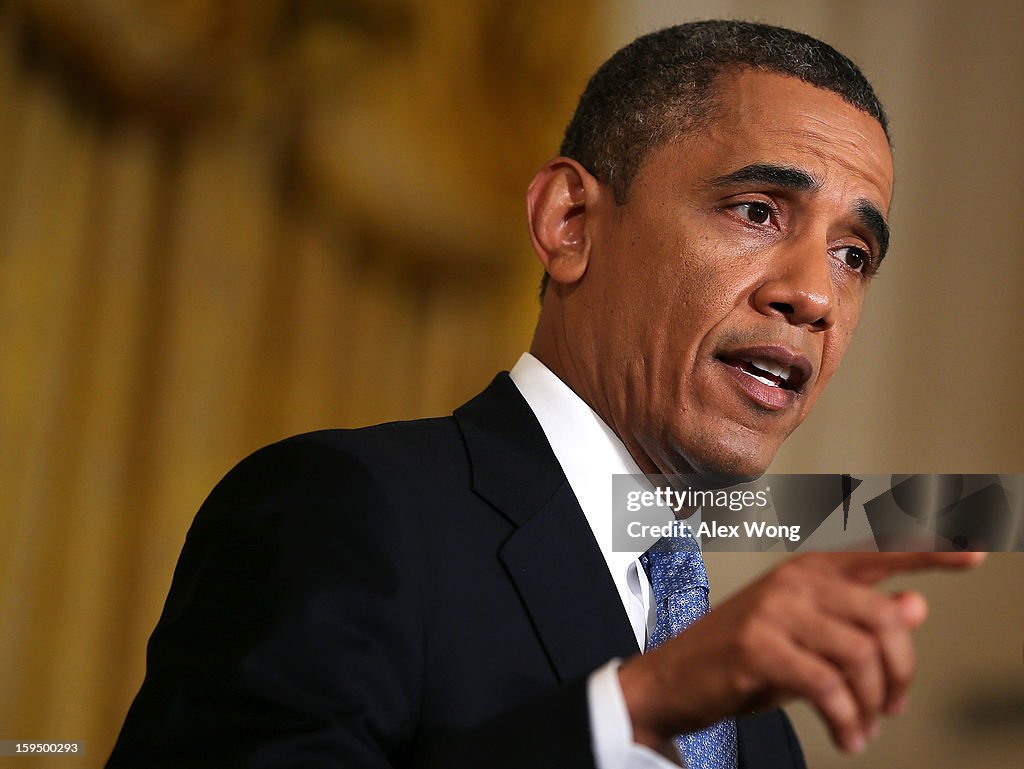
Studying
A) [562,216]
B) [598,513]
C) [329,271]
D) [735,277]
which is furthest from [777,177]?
[329,271]

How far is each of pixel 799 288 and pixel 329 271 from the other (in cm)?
145

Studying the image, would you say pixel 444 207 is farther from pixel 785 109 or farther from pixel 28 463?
pixel 785 109

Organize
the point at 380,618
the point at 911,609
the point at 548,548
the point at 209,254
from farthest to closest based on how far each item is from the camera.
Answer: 1. the point at 209,254
2. the point at 548,548
3. the point at 380,618
4. the point at 911,609

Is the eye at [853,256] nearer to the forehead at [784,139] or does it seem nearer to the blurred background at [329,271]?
the forehead at [784,139]

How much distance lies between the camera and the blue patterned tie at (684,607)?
1222mm

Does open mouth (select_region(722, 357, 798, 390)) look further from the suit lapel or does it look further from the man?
the suit lapel

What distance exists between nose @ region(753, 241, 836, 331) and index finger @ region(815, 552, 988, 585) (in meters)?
0.58

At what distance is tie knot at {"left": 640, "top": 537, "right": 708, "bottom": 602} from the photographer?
4.21 ft

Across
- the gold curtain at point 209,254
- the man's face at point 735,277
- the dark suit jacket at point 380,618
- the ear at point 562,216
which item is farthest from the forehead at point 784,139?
the gold curtain at point 209,254

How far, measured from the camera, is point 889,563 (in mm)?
733

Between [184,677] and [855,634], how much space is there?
0.55 meters

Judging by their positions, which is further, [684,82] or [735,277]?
[684,82]

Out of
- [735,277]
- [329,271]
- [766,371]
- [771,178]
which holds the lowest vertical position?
[766,371]

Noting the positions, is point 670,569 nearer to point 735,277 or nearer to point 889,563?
point 735,277
